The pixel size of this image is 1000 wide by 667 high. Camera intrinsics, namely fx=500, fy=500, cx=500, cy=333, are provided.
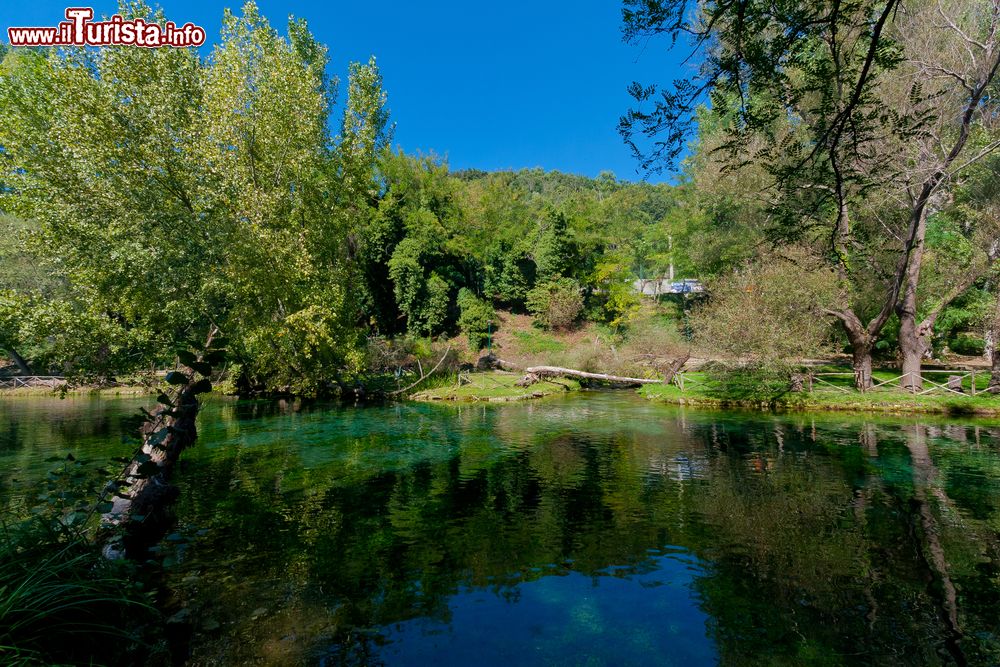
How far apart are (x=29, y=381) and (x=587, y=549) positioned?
47752 mm

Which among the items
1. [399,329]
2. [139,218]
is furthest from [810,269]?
[399,329]

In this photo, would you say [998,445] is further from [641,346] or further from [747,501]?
[641,346]

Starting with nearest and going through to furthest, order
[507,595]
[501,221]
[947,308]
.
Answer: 1. [507,595]
2. [947,308]
3. [501,221]

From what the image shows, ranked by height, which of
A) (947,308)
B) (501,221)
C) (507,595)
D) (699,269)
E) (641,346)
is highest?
(501,221)

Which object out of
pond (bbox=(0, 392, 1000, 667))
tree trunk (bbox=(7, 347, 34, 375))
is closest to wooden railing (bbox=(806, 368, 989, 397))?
pond (bbox=(0, 392, 1000, 667))

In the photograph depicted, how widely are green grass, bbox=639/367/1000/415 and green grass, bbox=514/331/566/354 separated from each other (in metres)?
16.6

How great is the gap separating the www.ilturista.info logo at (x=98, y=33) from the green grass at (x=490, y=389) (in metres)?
21.3

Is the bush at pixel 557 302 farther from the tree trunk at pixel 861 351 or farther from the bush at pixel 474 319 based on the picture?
the tree trunk at pixel 861 351

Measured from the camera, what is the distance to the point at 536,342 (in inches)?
1864

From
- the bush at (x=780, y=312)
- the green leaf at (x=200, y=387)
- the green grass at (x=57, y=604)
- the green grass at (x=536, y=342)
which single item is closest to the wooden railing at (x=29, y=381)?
the green grass at (x=536, y=342)

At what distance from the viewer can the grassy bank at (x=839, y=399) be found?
2173 cm

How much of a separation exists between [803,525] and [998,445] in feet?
39.1

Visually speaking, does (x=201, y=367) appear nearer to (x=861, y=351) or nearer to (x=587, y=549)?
(x=587, y=549)

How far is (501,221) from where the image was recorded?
5225 cm
